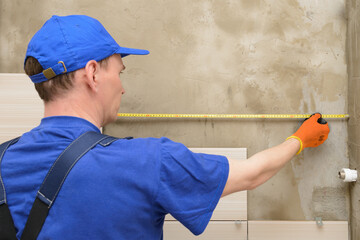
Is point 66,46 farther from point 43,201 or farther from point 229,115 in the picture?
point 229,115

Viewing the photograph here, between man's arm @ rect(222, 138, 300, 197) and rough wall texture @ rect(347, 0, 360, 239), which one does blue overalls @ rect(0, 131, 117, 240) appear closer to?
man's arm @ rect(222, 138, 300, 197)

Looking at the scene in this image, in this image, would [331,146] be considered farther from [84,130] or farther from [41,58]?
[41,58]

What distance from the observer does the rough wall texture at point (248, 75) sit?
6.19 feet

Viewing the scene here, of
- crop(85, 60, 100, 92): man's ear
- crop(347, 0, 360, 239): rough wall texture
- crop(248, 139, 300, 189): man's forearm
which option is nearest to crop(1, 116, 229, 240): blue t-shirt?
crop(85, 60, 100, 92): man's ear

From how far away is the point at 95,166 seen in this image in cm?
81

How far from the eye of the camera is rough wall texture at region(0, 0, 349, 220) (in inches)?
74.2

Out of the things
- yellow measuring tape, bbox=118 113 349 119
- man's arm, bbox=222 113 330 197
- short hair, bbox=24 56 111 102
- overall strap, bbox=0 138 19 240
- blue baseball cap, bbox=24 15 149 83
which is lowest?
overall strap, bbox=0 138 19 240

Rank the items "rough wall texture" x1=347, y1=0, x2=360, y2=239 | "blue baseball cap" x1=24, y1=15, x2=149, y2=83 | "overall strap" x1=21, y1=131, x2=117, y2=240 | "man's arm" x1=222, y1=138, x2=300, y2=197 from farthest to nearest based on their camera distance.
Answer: "rough wall texture" x1=347, y1=0, x2=360, y2=239 < "man's arm" x1=222, y1=138, x2=300, y2=197 < "blue baseball cap" x1=24, y1=15, x2=149, y2=83 < "overall strap" x1=21, y1=131, x2=117, y2=240

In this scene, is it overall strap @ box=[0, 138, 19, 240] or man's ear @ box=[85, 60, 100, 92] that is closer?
overall strap @ box=[0, 138, 19, 240]

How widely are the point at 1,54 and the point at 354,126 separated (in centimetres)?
227

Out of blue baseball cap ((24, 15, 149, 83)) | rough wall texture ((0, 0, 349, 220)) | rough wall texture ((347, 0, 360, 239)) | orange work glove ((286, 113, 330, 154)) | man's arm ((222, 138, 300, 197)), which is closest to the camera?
blue baseball cap ((24, 15, 149, 83))

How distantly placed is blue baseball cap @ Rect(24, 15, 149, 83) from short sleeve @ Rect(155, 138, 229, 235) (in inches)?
13.7

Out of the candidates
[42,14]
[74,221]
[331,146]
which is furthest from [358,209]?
[42,14]

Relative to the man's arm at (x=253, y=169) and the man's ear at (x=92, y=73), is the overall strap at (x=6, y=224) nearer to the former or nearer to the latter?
the man's ear at (x=92, y=73)
